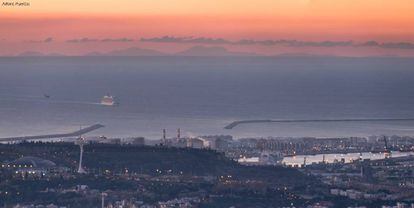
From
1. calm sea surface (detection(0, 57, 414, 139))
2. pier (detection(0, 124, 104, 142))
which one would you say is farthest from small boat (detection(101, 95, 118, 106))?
pier (detection(0, 124, 104, 142))

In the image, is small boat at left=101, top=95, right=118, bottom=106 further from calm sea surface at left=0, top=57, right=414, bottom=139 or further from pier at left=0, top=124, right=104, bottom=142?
pier at left=0, top=124, right=104, bottom=142

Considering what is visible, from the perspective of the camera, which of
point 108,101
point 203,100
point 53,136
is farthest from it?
point 203,100

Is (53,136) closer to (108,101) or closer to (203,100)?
(108,101)

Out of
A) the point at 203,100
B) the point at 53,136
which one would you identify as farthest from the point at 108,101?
the point at 53,136

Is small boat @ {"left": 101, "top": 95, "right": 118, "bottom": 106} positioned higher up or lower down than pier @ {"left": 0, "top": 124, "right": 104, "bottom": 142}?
higher up

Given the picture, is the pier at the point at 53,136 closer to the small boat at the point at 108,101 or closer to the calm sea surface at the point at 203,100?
the calm sea surface at the point at 203,100

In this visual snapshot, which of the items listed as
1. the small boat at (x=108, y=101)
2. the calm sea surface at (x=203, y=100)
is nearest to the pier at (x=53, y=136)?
the calm sea surface at (x=203, y=100)

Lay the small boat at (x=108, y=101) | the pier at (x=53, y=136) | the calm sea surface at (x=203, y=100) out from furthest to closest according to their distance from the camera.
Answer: the small boat at (x=108, y=101), the calm sea surface at (x=203, y=100), the pier at (x=53, y=136)

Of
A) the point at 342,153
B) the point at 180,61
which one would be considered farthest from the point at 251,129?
the point at 180,61
